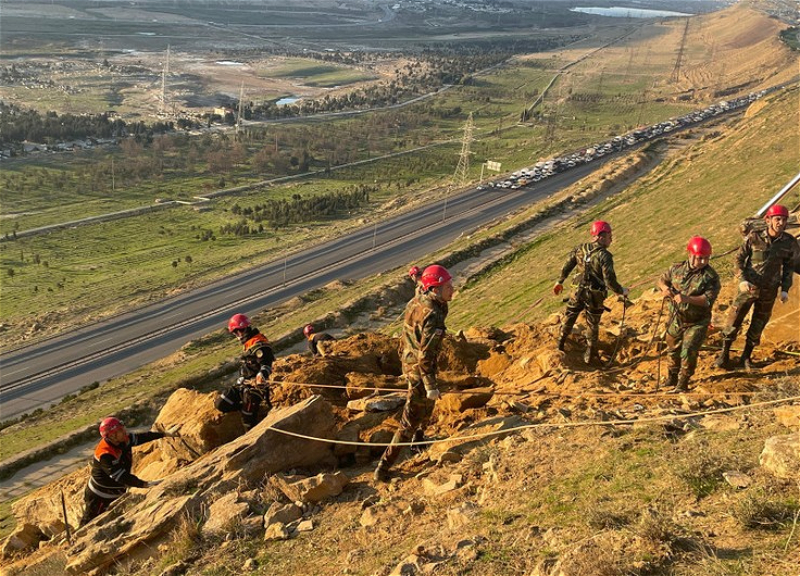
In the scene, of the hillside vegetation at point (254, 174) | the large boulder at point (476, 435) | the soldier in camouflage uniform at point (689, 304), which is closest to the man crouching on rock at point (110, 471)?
the large boulder at point (476, 435)

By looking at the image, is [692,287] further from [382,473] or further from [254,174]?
[254,174]

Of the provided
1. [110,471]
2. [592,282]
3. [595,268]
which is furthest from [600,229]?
[110,471]

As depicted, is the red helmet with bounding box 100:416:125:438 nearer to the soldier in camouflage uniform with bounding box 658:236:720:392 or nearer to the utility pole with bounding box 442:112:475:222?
the soldier in camouflage uniform with bounding box 658:236:720:392

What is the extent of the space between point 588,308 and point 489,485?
5.45 meters

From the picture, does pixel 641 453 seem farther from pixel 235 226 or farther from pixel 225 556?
pixel 235 226

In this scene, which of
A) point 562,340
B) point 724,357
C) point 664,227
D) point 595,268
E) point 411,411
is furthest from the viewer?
point 664,227

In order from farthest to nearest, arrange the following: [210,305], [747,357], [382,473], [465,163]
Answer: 1. [465,163]
2. [210,305]
3. [747,357]
4. [382,473]

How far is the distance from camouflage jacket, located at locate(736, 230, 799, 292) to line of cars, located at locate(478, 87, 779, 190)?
7703 centimetres

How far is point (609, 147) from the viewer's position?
104 metres

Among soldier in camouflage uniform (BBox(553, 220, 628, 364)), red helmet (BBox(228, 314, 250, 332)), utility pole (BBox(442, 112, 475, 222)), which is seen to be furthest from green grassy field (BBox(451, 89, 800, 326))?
utility pole (BBox(442, 112, 475, 222))

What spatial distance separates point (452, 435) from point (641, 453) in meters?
3.35

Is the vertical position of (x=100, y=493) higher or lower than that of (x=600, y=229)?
lower

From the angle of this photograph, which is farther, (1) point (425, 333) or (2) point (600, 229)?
(2) point (600, 229)

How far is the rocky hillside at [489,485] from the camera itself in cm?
647
